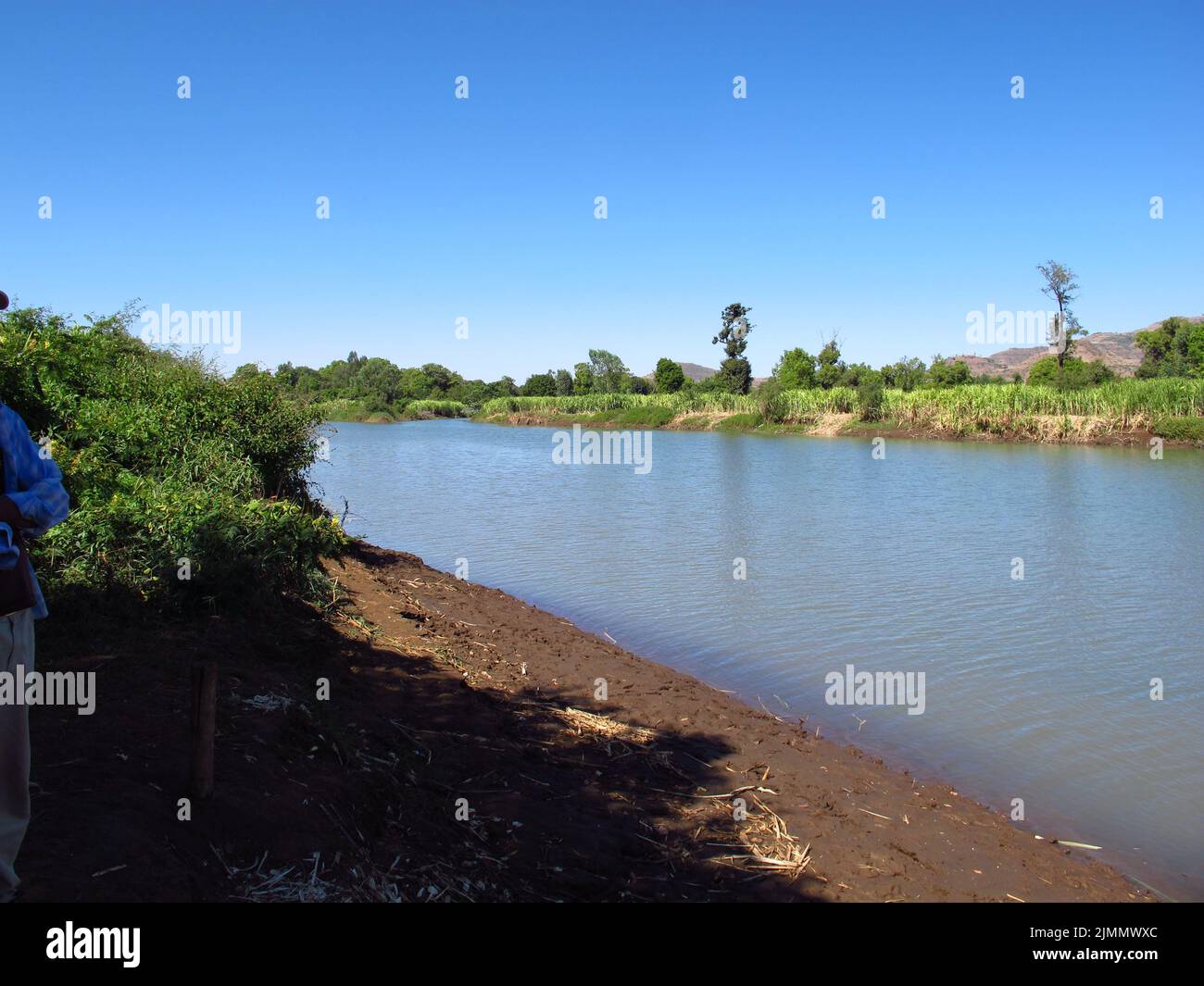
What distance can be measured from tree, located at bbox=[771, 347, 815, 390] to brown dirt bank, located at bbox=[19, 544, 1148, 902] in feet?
218

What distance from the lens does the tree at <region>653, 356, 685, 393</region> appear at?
8294 cm

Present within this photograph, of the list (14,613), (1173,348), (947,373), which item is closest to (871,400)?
(1173,348)

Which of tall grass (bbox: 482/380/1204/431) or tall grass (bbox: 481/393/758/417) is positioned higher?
tall grass (bbox: 481/393/758/417)

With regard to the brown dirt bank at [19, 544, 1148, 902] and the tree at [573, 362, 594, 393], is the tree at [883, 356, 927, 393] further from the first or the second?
the brown dirt bank at [19, 544, 1148, 902]

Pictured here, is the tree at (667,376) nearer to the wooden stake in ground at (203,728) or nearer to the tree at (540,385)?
the tree at (540,385)

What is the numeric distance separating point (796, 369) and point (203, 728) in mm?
71849

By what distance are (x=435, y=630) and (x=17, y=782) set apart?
5307 millimetres

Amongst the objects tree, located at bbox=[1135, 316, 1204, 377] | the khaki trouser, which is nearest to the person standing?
the khaki trouser

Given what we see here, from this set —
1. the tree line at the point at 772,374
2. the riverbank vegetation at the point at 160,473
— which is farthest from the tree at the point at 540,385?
the riverbank vegetation at the point at 160,473

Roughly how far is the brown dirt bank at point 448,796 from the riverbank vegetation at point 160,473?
49 cm

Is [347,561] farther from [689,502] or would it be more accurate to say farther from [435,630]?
[689,502]

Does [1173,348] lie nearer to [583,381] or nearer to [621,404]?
[621,404]

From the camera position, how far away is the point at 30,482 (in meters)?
3.31

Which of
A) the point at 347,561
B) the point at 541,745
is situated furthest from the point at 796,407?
the point at 541,745
